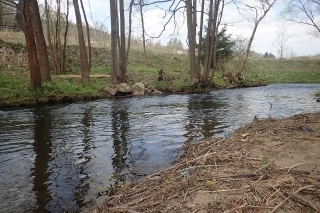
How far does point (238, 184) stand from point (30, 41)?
1197cm

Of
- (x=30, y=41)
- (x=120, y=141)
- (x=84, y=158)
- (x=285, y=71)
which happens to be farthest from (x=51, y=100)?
(x=285, y=71)

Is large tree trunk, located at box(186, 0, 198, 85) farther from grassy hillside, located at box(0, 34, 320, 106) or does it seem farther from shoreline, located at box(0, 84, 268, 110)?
shoreline, located at box(0, 84, 268, 110)

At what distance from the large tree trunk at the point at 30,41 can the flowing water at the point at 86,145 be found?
1.92 metres

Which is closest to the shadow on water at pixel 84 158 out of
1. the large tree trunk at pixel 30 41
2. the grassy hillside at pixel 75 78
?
the grassy hillside at pixel 75 78

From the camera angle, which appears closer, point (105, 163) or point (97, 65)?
point (105, 163)

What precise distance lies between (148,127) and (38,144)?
315cm

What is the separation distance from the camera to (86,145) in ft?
19.2

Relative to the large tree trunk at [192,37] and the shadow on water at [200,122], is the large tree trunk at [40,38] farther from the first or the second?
the large tree trunk at [192,37]

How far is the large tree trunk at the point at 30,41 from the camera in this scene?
11031 mm

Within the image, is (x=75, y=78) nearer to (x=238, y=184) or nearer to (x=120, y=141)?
(x=120, y=141)

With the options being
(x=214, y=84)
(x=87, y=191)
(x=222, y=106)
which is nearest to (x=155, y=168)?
(x=87, y=191)

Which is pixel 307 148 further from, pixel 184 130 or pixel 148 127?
pixel 148 127

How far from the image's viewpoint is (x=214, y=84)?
65.5ft

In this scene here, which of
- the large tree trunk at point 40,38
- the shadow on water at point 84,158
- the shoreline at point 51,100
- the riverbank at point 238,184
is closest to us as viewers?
the riverbank at point 238,184
